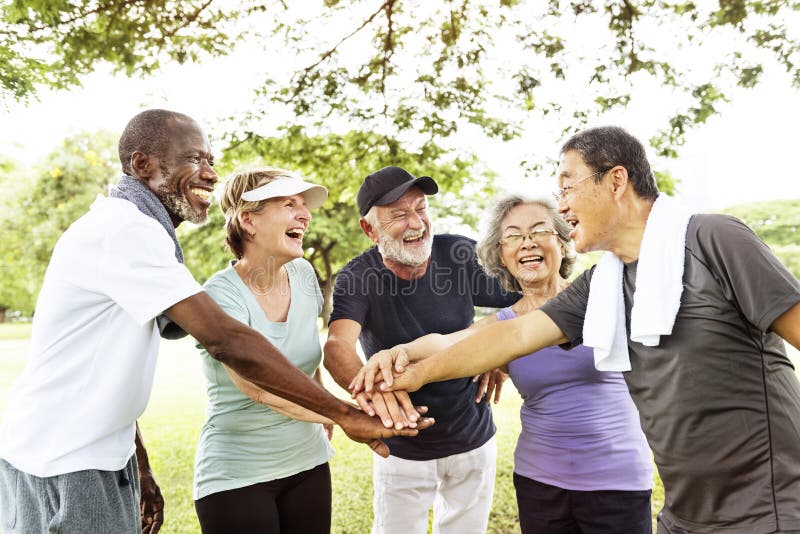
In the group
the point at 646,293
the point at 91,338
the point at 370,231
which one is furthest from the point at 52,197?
the point at 646,293

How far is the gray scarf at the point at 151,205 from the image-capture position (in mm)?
2240

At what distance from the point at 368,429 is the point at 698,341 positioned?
4.87ft

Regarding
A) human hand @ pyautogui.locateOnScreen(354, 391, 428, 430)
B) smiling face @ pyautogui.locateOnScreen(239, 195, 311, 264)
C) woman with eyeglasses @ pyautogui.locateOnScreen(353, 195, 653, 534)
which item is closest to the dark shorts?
woman with eyeglasses @ pyautogui.locateOnScreen(353, 195, 653, 534)

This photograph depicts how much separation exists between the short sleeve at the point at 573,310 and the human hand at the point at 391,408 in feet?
2.74

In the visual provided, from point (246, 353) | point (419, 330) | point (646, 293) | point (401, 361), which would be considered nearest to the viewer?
point (646, 293)

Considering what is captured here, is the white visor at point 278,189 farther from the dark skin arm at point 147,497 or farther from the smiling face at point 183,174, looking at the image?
the dark skin arm at point 147,497

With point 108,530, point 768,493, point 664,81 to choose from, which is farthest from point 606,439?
point 664,81

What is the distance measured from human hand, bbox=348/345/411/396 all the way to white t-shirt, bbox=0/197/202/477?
4.11ft

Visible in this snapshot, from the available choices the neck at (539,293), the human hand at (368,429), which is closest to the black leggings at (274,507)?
the human hand at (368,429)

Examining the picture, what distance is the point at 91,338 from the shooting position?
2121mm

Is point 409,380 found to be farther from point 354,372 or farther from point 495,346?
point 495,346

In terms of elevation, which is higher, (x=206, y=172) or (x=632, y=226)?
(x=206, y=172)

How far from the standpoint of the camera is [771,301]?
187 cm

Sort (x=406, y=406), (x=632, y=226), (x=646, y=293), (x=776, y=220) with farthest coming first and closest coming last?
1. (x=776, y=220)
2. (x=406, y=406)
3. (x=632, y=226)
4. (x=646, y=293)
